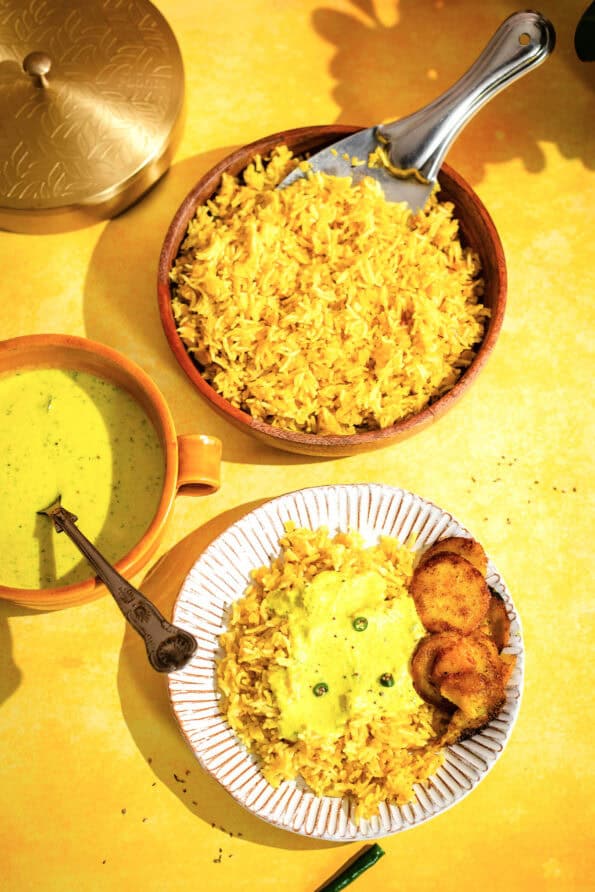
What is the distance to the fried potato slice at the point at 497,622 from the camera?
64.1 inches

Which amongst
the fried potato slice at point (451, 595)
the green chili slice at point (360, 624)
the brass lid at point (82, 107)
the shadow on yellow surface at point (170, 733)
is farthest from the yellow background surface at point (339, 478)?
the green chili slice at point (360, 624)

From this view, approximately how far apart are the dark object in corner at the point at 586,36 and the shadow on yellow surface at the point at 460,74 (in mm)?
84

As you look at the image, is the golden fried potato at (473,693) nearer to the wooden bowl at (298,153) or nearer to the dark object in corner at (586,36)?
the wooden bowl at (298,153)

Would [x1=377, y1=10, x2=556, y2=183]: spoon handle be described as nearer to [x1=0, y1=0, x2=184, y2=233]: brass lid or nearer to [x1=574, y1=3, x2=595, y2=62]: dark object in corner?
[x1=574, y1=3, x2=595, y2=62]: dark object in corner

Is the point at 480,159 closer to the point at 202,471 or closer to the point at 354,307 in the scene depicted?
the point at 354,307

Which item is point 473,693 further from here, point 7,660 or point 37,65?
point 37,65

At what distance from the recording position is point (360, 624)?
1.54 metres

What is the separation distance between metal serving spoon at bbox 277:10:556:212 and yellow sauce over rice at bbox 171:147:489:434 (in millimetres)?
44

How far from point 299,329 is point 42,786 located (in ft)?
3.23

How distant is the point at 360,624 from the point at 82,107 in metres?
1.19

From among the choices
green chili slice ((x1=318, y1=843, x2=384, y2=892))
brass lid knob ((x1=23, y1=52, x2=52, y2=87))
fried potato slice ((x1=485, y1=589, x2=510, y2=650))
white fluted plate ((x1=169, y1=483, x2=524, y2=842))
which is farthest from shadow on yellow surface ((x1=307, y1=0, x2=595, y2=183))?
green chili slice ((x1=318, y1=843, x2=384, y2=892))

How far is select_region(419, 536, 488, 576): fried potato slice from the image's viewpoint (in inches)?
64.4

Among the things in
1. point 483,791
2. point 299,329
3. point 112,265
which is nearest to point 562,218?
point 299,329

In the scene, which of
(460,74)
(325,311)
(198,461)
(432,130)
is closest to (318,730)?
(198,461)
